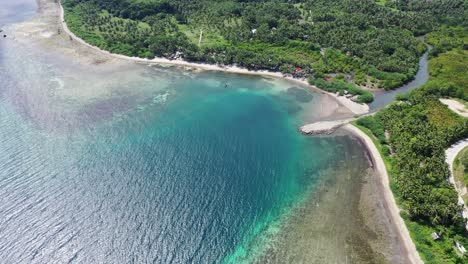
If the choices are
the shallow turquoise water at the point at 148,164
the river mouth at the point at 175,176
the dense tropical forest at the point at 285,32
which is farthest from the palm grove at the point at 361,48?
the shallow turquoise water at the point at 148,164

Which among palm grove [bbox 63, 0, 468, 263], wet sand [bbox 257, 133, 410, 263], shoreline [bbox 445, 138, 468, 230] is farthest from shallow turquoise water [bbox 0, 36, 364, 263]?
shoreline [bbox 445, 138, 468, 230]

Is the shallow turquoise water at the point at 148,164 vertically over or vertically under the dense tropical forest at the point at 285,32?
under

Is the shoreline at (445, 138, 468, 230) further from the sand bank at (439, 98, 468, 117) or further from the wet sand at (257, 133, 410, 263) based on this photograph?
the wet sand at (257, 133, 410, 263)

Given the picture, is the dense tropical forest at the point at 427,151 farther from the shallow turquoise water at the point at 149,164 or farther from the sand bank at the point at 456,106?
the shallow turquoise water at the point at 149,164

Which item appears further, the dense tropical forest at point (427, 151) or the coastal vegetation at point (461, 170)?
the coastal vegetation at point (461, 170)

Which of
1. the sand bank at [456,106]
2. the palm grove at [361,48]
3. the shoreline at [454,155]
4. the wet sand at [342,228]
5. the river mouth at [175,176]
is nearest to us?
the wet sand at [342,228]

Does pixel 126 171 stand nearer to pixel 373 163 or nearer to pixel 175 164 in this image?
pixel 175 164
